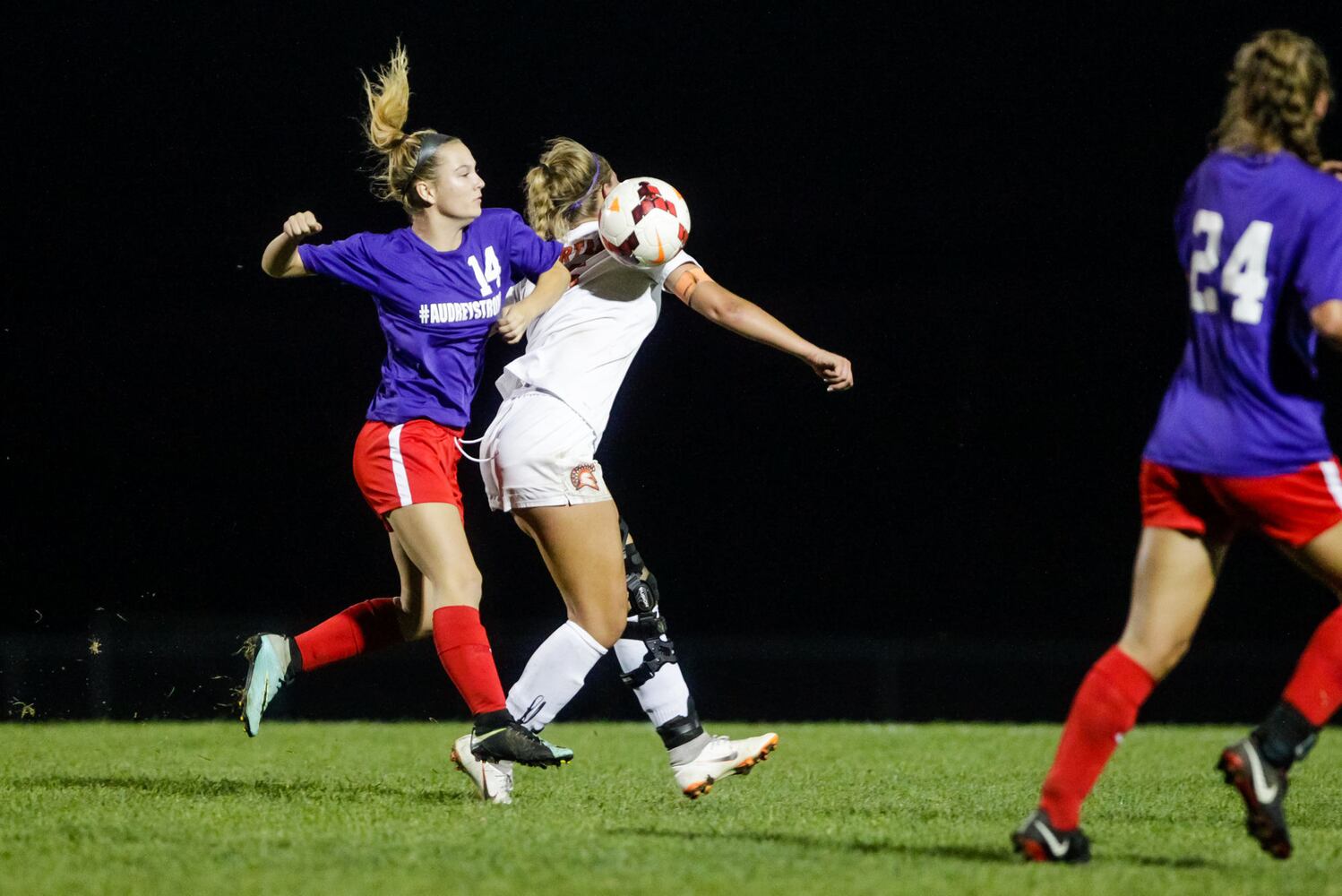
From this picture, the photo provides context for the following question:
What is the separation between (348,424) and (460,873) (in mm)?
10441

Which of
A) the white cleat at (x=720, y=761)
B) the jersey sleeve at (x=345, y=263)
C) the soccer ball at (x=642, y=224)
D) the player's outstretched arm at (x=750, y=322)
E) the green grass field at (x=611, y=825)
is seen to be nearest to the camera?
the green grass field at (x=611, y=825)

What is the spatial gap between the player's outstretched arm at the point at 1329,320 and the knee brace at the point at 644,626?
7.36ft

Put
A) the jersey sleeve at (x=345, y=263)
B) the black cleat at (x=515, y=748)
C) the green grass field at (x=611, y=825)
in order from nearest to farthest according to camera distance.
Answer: the green grass field at (x=611, y=825), the black cleat at (x=515, y=748), the jersey sleeve at (x=345, y=263)

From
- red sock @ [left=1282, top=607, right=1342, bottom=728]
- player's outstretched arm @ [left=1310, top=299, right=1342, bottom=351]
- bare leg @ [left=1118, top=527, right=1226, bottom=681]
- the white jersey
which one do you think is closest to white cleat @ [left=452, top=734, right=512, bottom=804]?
the white jersey

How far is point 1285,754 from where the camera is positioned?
10.5 ft

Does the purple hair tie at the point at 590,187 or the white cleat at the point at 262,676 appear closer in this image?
the purple hair tie at the point at 590,187

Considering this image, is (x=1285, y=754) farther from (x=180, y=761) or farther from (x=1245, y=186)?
(x=180, y=761)


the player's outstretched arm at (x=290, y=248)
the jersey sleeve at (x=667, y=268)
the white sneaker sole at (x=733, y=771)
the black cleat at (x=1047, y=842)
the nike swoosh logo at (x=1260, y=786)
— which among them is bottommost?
the white sneaker sole at (x=733, y=771)

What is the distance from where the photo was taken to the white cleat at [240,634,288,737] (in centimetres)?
505

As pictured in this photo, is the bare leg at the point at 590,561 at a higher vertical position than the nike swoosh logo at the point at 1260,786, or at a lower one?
higher

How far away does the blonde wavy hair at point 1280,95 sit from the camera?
10.4ft

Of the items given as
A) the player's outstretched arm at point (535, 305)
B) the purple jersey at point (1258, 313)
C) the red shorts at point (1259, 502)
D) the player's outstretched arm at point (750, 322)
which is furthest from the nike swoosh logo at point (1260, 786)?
the player's outstretched arm at point (535, 305)

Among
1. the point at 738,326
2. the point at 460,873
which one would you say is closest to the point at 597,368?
the point at 738,326

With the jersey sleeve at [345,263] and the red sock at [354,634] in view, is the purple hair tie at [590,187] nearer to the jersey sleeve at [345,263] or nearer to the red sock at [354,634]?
the jersey sleeve at [345,263]
